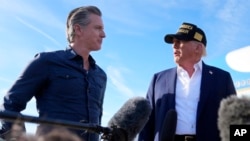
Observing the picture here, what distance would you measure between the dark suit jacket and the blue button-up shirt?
0.78 meters

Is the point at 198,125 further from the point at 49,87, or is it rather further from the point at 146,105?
the point at 146,105

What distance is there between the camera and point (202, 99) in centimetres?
330

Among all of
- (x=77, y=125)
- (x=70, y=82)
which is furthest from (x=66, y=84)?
(x=77, y=125)

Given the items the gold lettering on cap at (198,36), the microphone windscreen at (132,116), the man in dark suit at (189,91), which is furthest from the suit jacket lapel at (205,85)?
the microphone windscreen at (132,116)

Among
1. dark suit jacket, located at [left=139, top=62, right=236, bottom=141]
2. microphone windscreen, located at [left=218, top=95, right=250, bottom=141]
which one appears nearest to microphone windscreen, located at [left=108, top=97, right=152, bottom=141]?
microphone windscreen, located at [left=218, top=95, right=250, bottom=141]

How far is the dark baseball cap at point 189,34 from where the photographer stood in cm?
367

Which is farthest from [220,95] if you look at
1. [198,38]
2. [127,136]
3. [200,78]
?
[127,136]

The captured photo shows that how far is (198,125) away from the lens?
323 cm

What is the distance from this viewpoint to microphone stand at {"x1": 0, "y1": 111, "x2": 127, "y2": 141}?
48.2 inches

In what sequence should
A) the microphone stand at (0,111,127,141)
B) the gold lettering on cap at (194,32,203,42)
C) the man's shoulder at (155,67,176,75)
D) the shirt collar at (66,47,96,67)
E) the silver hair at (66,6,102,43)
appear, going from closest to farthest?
the microphone stand at (0,111,127,141) < the shirt collar at (66,47,96,67) < the silver hair at (66,6,102,43) < the man's shoulder at (155,67,176,75) < the gold lettering on cap at (194,32,203,42)

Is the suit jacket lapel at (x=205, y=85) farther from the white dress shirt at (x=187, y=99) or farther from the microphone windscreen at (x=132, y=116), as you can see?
the microphone windscreen at (x=132, y=116)

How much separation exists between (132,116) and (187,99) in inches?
67.5

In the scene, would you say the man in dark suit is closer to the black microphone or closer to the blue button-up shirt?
the blue button-up shirt

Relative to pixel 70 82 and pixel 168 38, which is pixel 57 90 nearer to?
pixel 70 82
